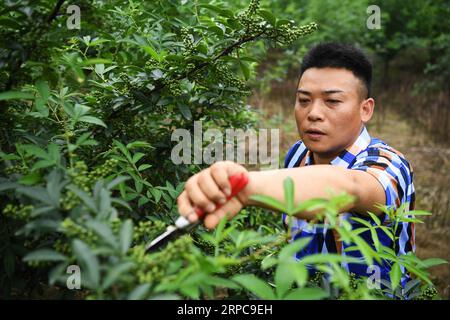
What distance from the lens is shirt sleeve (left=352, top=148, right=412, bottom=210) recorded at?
56.8 inches

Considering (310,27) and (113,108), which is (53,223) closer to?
(113,108)

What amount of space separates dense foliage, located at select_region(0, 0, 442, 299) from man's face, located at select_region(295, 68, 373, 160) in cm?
28

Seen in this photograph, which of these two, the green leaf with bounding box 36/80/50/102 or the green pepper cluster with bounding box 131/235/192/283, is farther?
the green leaf with bounding box 36/80/50/102

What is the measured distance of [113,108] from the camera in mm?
1649

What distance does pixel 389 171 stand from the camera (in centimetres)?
151

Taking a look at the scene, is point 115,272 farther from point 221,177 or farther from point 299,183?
point 299,183

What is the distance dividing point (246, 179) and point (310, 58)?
3.41ft

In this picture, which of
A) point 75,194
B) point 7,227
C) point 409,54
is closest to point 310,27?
point 75,194

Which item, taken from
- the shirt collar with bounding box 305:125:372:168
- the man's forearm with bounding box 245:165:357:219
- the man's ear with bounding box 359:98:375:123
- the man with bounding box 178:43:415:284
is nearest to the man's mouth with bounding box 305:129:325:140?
the man with bounding box 178:43:415:284

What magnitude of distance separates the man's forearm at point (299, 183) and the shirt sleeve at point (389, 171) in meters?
0.34

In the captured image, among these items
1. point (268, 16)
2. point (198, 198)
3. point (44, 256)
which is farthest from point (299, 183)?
point (268, 16)

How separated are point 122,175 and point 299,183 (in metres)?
0.67

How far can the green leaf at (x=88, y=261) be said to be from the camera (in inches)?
29.6

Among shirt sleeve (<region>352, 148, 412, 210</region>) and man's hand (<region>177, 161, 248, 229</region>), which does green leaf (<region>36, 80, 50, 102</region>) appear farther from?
shirt sleeve (<region>352, 148, 412, 210</region>)
